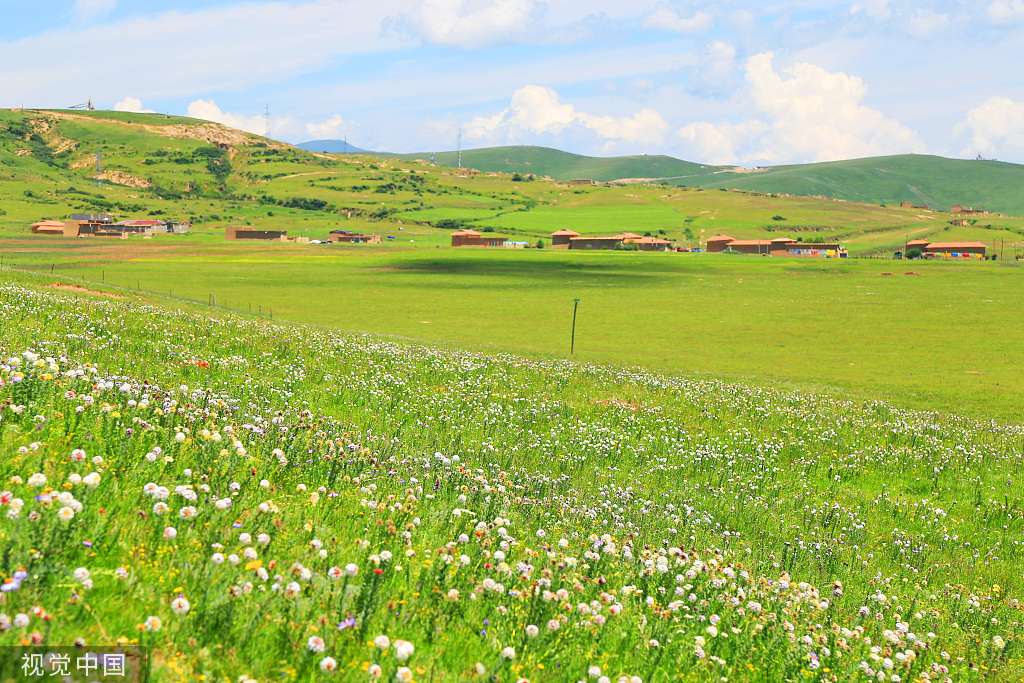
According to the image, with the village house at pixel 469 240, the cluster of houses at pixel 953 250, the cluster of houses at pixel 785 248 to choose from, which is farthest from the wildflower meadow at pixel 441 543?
the cluster of houses at pixel 953 250

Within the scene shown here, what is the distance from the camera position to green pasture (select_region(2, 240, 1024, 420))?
4112 centimetres

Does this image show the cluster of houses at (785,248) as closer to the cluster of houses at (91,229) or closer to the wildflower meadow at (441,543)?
the cluster of houses at (91,229)

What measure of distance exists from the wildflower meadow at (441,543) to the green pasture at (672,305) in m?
19.5

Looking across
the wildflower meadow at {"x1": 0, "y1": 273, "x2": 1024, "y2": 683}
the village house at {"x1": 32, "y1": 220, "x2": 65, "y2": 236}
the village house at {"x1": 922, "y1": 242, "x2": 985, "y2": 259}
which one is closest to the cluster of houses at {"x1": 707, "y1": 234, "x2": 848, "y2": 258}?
the village house at {"x1": 922, "y1": 242, "x2": 985, "y2": 259}

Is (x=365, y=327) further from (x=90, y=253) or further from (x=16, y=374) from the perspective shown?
(x=90, y=253)

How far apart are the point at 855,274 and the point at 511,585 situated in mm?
117206

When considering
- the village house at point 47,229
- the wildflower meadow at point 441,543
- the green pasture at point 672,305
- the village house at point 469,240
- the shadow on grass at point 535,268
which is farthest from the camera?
the village house at point 469,240

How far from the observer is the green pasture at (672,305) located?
135ft

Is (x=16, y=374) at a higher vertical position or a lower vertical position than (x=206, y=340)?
higher

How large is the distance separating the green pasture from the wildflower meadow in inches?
768

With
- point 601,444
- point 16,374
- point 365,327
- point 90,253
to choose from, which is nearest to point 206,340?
point 601,444

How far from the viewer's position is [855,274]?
108375 millimetres

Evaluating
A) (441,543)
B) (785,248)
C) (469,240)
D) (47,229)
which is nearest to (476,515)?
(441,543)

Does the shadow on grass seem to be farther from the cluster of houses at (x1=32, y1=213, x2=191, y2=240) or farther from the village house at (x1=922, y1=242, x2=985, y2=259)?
the village house at (x1=922, y1=242, x2=985, y2=259)
